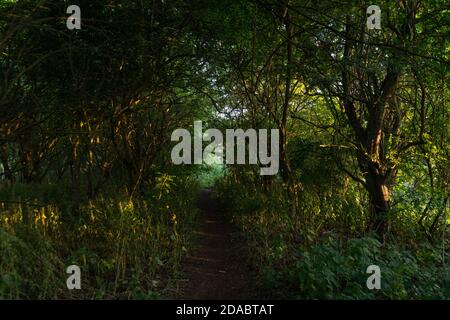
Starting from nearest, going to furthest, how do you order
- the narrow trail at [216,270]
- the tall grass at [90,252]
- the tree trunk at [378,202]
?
the tall grass at [90,252], the narrow trail at [216,270], the tree trunk at [378,202]

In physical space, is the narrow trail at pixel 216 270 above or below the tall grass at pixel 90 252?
below

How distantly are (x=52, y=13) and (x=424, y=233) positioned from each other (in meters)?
8.17

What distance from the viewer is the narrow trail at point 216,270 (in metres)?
5.24

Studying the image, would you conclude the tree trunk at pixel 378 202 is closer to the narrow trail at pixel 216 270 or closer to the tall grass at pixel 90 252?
the narrow trail at pixel 216 270

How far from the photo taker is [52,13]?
5859 mm

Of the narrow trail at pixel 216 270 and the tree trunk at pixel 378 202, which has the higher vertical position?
the tree trunk at pixel 378 202

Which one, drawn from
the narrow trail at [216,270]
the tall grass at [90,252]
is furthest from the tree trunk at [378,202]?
the tall grass at [90,252]

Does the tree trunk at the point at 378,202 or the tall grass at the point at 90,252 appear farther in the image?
the tree trunk at the point at 378,202

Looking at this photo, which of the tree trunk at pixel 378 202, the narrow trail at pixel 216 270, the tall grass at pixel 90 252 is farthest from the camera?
the tree trunk at pixel 378 202

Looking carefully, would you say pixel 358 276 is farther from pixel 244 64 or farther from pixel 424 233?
pixel 244 64

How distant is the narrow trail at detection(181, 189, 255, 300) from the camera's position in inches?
206

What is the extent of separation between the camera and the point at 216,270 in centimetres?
636

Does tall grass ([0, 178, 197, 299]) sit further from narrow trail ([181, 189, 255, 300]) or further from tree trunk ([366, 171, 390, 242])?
tree trunk ([366, 171, 390, 242])

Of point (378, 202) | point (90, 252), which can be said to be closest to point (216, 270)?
point (90, 252)
